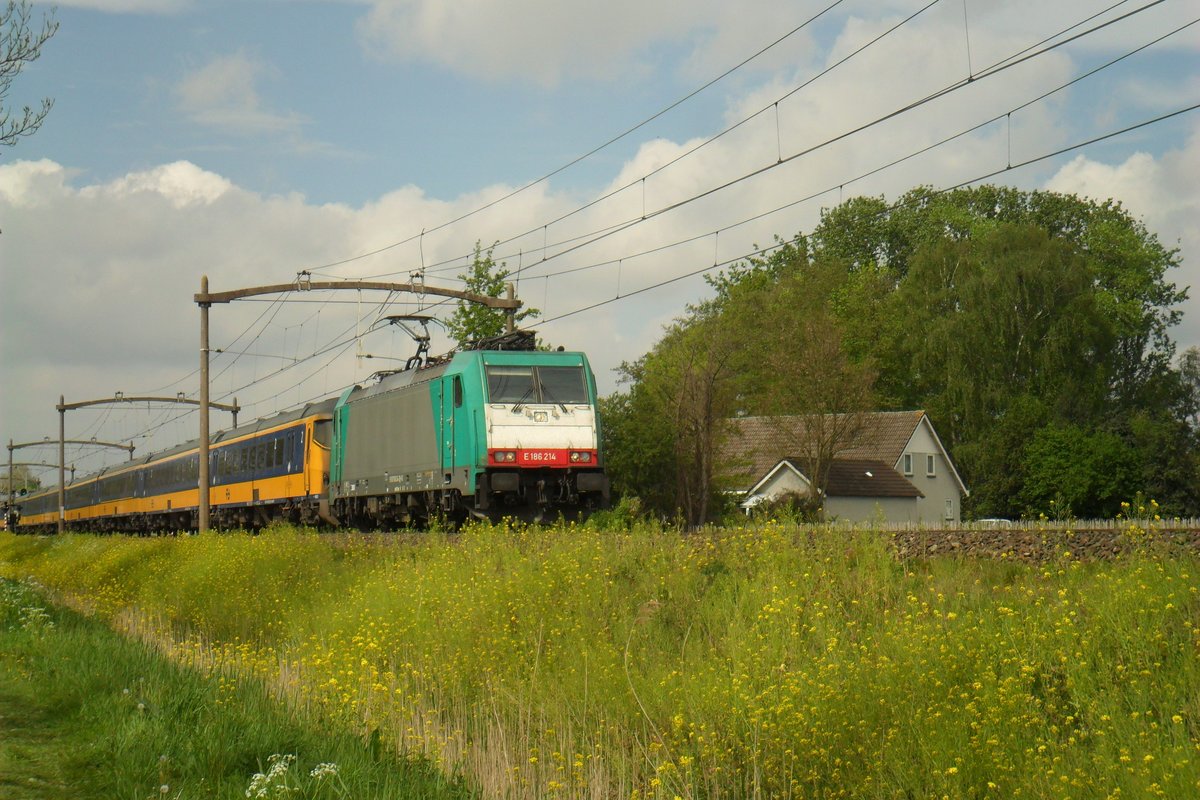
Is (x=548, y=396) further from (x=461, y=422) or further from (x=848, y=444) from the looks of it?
(x=848, y=444)

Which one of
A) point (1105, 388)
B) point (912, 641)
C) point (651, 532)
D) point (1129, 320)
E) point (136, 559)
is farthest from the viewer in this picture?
point (1129, 320)

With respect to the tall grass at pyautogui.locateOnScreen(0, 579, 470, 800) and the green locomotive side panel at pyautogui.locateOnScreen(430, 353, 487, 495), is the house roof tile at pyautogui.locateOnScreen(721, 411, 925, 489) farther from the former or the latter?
the tall grass at pyautogui.locateOnScreen(0, 579, 470, 800)

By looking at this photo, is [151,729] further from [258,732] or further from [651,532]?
[651,532]

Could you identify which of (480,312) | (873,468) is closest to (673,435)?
(480,312)

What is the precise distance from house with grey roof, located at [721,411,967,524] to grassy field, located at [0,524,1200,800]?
33.9 meters

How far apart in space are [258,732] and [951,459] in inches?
2135

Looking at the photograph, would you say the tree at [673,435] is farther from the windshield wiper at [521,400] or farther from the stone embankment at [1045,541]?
the stone embankment at [1045,541]

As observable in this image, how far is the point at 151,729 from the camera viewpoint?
8.53m

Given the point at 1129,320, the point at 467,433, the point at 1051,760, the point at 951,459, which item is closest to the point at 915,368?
the point at 951,459

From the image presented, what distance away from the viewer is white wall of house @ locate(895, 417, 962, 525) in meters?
56.5

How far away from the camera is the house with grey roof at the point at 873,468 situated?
50.0 meters

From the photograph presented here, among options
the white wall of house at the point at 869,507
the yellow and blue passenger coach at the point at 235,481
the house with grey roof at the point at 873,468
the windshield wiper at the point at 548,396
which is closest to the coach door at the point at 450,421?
the windshield wiper at the point at 548,396

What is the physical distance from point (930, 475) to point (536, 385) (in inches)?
1527

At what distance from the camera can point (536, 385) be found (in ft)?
74.7
